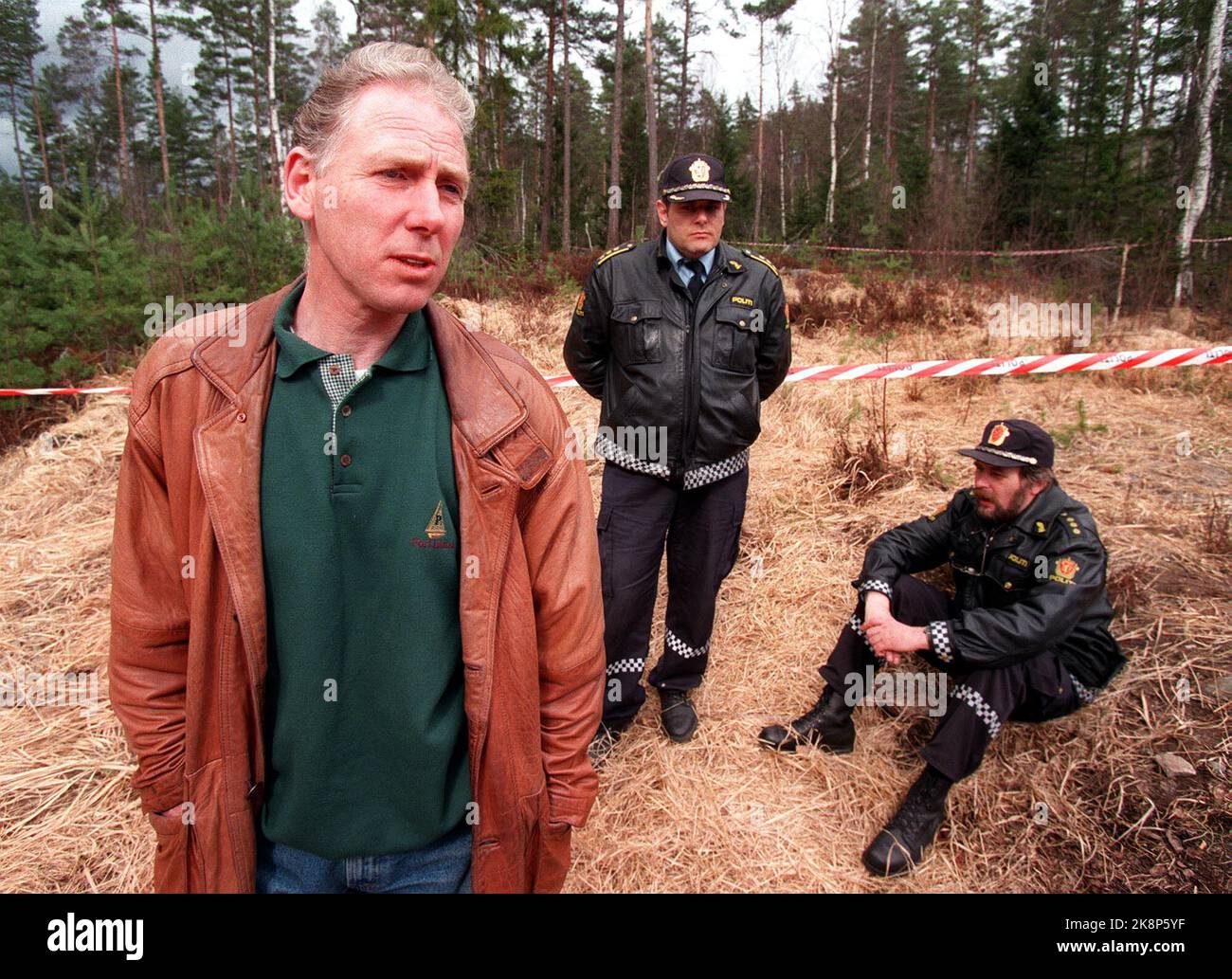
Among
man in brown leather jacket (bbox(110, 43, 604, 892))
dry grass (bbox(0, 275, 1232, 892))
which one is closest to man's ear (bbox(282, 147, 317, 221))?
man in brown leather jacket (bbox(110, 43, 604, 892))

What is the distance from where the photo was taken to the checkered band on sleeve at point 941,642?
286cm

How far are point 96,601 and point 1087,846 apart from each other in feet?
18.0

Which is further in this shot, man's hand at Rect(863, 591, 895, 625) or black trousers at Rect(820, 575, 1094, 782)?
man's hand at Rect(863, 591, 895, 625)

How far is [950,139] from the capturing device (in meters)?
32.0

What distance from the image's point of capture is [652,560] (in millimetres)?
3156

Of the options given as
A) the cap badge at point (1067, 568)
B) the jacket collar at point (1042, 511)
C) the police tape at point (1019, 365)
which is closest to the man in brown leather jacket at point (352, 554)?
the cap badge at point (1067, 568)

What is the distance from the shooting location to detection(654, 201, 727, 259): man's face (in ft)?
9.77

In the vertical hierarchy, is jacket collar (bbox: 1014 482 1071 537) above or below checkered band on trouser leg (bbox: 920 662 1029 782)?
above

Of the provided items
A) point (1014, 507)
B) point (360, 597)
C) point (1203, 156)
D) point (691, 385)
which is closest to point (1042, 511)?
point (1014, 507)

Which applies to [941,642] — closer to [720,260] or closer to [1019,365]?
[720,260]

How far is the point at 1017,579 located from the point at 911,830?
1.16 meters

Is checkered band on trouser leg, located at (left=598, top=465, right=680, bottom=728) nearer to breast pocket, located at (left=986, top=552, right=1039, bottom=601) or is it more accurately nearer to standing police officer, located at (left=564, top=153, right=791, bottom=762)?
standing police officer, located at (left=564, top=153, right=791, bottom=762)

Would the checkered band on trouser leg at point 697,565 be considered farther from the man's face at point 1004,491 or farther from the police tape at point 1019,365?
the police tape at point 1019,365

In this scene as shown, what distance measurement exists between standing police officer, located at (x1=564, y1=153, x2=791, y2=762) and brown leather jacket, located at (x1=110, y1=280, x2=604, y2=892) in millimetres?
1633
